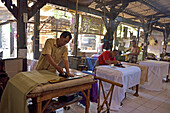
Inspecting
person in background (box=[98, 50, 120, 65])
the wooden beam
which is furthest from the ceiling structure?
person in background (box=[98, 50, 120, 65])

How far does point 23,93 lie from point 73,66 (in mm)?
2953

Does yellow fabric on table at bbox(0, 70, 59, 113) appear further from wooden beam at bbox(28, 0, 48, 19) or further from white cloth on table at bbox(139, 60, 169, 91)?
white cloth on table at bbox(139, 60, 169, 91)

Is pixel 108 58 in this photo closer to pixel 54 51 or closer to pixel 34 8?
pixel 54 51

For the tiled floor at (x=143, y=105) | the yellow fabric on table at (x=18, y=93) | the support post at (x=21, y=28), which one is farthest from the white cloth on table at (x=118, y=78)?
the support post at (x=21, y=28)

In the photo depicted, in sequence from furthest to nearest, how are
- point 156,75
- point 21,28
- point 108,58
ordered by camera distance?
point 156,75 < point 108,58 < point 21,28

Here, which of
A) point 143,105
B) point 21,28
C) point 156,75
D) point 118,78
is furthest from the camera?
point 156,75

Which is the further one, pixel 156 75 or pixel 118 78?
pixel 156 75

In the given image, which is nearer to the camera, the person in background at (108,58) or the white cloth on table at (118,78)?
the white cloth on table at (118,78)

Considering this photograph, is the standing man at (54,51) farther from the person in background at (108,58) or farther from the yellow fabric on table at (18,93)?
the person in background at (108,58)

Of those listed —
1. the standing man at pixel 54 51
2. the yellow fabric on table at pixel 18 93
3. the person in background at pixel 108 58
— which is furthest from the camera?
the person in background at pixel 108 58

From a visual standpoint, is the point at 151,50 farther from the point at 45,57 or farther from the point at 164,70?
the point at 45,57

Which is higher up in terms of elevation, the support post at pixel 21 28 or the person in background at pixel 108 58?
the support post at pixel 21 28

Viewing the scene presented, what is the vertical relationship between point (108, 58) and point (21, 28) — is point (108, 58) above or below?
below

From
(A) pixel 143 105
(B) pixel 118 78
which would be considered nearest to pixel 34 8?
(B) pixel 118 78
